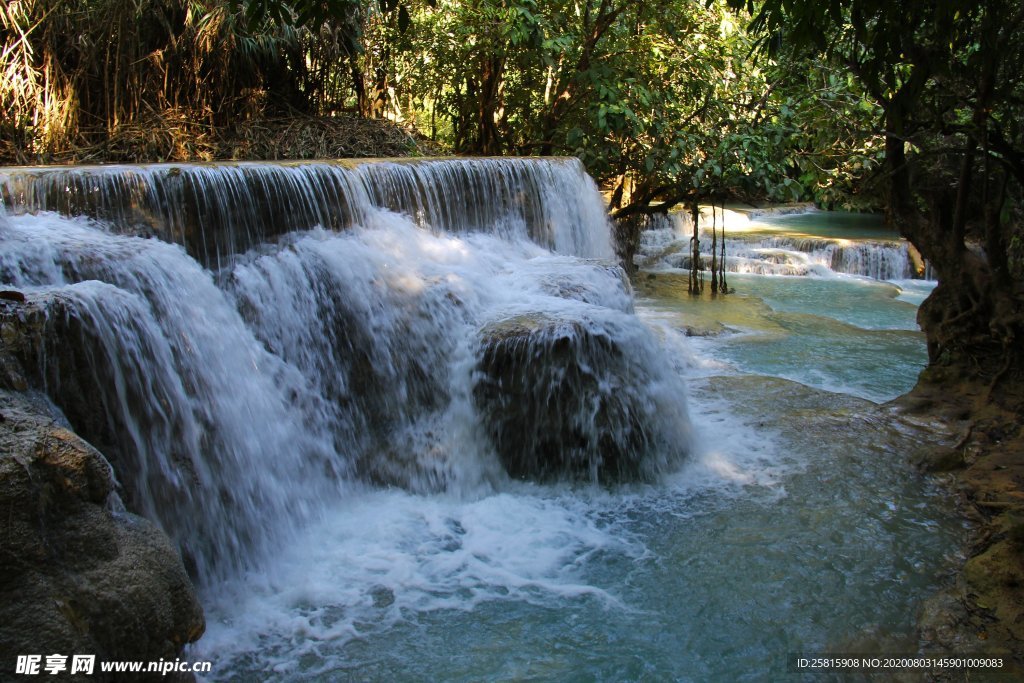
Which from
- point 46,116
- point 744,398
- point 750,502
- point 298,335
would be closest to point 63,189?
point 298,335

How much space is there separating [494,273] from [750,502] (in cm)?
344

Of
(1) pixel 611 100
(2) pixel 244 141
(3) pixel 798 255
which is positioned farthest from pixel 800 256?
(2) pixel 244 141

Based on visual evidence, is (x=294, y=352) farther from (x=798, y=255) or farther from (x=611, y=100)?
(x=798, y=255)

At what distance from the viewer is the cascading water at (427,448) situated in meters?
3.85

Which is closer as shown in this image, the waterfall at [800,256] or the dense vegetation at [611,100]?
the dense vegetation at [611,100]

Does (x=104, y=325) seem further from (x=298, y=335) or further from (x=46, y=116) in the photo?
(x=46, y=116)

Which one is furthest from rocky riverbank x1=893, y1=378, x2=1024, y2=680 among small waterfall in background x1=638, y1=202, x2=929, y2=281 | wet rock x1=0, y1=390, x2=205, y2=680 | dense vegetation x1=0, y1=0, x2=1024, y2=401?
small waterfall in background x1=638, y1=202, x2=929, y2=281

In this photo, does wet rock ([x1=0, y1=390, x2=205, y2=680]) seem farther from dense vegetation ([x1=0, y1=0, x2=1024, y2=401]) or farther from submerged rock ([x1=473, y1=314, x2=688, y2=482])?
dense vegetation ([x1=0, y1=0, x2=1024, y2=401])

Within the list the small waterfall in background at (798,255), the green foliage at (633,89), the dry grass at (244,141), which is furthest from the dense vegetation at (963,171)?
the small waterfall in background at (798,255)

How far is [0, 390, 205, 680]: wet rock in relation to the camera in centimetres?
260

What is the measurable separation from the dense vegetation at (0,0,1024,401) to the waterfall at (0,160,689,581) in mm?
1613

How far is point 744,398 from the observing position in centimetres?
704

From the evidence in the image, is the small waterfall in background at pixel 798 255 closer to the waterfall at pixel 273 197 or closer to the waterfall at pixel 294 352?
the waterfall at pixel 273 197

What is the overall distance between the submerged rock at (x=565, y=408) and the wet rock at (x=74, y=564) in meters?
2.80
